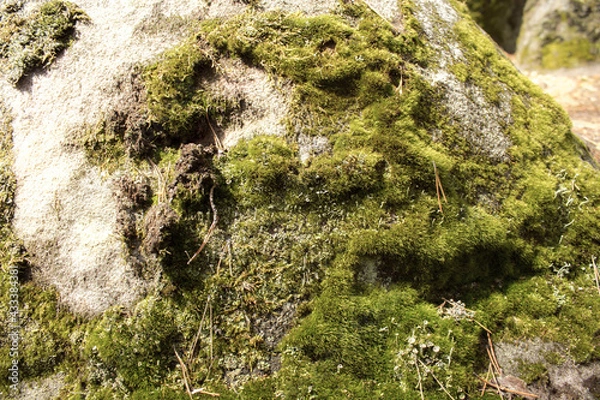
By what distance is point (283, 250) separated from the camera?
11.5 ft

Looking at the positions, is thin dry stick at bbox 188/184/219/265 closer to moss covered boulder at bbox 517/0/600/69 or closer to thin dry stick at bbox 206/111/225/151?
thin dry stick at bbox 206/111/225/151

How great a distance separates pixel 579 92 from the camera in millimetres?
10336

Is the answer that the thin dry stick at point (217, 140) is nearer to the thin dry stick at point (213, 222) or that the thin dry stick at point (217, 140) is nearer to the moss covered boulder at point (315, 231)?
the moss covered boulder at point (315, 231)

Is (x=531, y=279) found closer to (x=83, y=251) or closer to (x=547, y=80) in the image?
(x=83, y=251)

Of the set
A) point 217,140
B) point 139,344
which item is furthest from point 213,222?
point 139,344

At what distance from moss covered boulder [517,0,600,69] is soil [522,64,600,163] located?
335mm

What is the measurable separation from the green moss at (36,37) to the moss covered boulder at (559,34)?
12.3 meters

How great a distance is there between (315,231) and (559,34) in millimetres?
12134

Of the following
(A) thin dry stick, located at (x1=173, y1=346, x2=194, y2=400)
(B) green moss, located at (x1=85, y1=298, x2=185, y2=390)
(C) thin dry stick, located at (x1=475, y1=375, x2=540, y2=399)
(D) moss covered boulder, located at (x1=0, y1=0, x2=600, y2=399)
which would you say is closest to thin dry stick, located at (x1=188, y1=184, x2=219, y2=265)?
(D) moss covered boulder, located at (x1=0, y1=0, x2=600, y2=399)

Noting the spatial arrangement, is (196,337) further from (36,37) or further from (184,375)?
(36,37)

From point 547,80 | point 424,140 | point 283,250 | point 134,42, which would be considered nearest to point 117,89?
point 134,42

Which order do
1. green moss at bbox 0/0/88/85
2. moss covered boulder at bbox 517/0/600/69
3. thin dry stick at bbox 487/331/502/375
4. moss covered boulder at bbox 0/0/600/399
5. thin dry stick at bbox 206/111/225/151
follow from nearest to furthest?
moss covered boulder at bbox 0/0/600/399 < thin dry stick at bbox 487/331/502/375 < thin dry stick at bbox 206/111/225/151 < green moss at bbox 0/0/88/85 < moss covered boulder at bbox 517/0/600/69

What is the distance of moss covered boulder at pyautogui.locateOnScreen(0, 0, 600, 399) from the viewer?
11.0ft

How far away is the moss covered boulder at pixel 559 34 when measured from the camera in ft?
37.3
